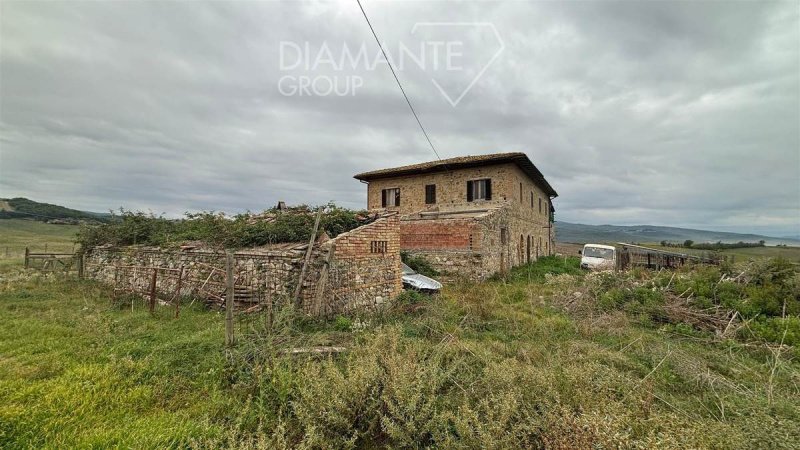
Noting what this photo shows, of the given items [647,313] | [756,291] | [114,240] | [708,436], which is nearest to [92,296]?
[114,240]

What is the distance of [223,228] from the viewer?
29.3 feet

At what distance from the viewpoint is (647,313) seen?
299 inches

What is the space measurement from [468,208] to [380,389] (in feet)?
47.3

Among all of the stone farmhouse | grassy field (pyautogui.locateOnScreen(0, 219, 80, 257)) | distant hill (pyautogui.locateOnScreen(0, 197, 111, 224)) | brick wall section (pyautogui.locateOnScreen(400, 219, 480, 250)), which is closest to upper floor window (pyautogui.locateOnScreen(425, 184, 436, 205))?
the stone farmhouse

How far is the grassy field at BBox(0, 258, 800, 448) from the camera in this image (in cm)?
282

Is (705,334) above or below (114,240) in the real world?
below

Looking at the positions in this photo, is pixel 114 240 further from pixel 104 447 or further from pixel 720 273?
pixel 720 273

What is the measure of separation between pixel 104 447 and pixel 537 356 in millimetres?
5233

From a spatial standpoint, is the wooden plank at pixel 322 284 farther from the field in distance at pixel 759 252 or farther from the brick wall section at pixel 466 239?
the field in distance at pixel 759 252

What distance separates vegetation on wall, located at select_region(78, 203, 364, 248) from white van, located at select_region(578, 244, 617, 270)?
581 inches

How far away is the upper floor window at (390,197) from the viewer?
19.8 meters

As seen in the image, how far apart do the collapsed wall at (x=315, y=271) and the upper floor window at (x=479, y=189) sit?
9756 mm

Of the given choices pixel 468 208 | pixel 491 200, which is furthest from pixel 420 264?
pixel 491 200

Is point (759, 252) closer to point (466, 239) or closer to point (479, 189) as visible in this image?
point (479, 189)
